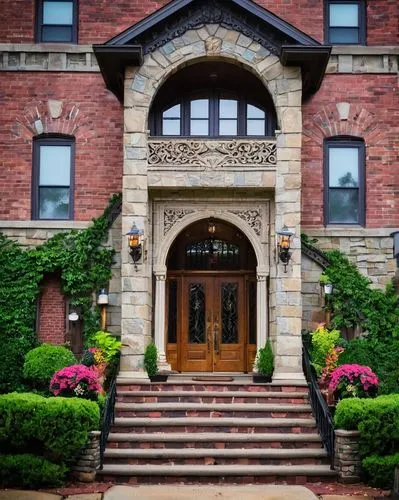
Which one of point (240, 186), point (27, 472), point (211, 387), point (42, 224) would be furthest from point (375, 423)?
point (42, 224)

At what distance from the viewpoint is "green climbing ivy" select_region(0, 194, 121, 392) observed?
1711cm

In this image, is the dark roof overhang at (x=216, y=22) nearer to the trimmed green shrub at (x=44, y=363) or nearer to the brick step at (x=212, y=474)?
the trimmed green shrub at (x=44, y=363)

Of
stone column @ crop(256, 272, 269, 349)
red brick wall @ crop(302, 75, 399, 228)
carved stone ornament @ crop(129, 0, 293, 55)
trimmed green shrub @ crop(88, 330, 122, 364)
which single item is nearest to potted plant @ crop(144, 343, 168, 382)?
trimmed green shrub @ crop(88, 330, 122, 364)

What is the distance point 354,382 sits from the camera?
1391 centimetres

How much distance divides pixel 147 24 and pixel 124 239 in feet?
14.1

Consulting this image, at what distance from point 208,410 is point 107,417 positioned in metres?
2.04

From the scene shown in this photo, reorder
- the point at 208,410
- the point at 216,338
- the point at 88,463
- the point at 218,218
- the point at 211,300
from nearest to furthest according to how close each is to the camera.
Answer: the point at 88,463 < the point at 208,410 < the point at 218,218 < the point at 216,338 < the point at 211,300

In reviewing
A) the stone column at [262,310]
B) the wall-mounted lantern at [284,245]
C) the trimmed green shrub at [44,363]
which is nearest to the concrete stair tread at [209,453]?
the trimmed green shrub at [44,363]

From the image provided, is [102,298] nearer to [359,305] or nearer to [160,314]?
[160,314]

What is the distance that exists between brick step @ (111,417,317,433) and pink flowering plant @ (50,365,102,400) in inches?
33.4

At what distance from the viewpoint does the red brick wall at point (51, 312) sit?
17.6 metres

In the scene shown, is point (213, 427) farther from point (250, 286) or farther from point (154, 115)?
point (154, 115)

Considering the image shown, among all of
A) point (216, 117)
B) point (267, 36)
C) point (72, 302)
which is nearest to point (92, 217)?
point (72, 302)

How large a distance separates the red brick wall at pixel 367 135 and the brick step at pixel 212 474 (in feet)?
22.1
